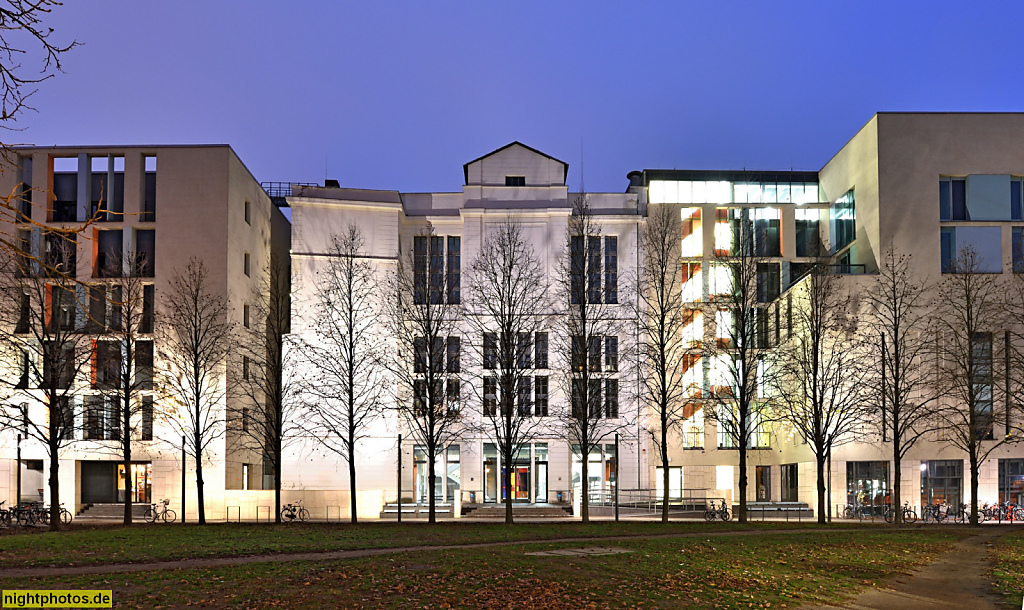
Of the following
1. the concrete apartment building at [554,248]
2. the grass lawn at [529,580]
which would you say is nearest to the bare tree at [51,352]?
the concrete apartment building at [554,248]

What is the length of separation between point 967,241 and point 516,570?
4333cm

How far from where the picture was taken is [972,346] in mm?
A: 47156

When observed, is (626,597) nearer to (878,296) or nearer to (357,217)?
(878,296)

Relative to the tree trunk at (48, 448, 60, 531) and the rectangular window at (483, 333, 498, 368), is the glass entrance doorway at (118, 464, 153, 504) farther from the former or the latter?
the rectangular window at (483, 333, 498, 368)

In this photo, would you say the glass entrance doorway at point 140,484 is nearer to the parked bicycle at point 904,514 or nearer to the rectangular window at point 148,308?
the rectangular window at point 148,308

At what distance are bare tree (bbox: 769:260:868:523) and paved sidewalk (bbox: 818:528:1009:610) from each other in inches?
599

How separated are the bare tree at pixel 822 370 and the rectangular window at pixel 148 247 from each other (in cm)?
3451

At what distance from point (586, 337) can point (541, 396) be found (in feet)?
42.5

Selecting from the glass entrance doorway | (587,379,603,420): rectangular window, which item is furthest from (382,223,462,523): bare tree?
the glass entrance doorway

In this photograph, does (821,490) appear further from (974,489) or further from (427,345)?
(427,345)

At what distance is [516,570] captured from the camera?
20.5m

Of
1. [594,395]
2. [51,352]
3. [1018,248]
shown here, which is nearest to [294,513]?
[51,352]

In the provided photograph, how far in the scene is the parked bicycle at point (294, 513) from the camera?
149ft

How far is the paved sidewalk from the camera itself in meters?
19.1
